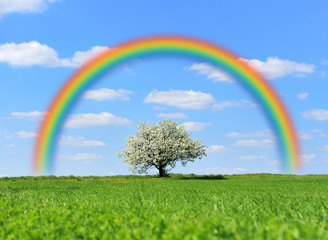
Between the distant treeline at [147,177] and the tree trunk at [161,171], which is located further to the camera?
the tree trunk at [161,171]

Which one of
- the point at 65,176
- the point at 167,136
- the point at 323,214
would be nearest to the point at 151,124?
the point at 167,136

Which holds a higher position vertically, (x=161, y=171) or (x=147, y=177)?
(x=161, y=171)

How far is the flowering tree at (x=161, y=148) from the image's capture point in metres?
60.4

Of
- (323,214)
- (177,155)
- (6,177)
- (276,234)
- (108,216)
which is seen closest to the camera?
(276,234)

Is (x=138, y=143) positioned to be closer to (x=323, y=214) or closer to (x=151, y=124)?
(x=151, y=124)

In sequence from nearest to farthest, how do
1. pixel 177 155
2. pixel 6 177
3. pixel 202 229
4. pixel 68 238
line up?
1. pixel 202 229
2. pixel 68 238
3. pixel 6 177
4. pixel 177 155

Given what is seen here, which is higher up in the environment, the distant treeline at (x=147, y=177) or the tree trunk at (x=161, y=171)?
the tree trunk at (x=161, y=171)

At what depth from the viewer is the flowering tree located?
A: 198ft

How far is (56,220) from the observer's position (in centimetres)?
586

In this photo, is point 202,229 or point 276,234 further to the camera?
point 202,229

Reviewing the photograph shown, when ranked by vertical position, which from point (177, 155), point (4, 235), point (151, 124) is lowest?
point (4, 235)

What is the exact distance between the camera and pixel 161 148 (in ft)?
197

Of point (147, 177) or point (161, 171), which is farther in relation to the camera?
point (161, 171)

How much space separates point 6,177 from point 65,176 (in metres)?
8.41
